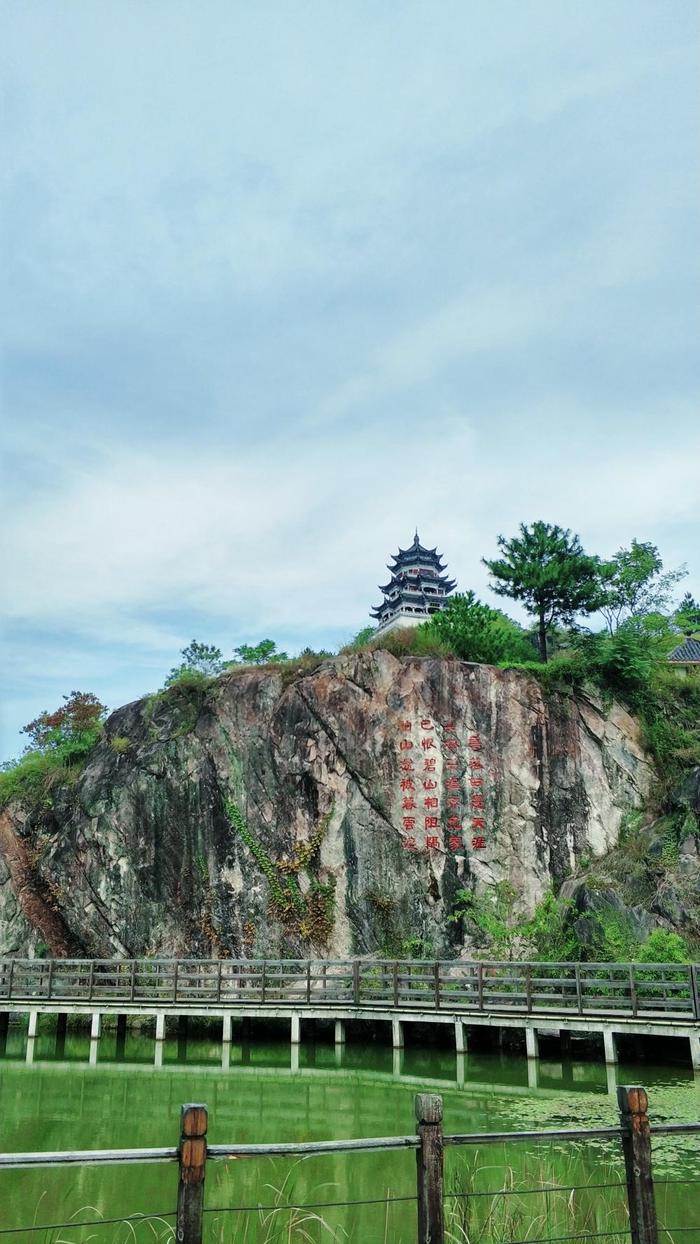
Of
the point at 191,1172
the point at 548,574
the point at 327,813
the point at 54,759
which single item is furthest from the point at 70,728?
the point at 191,1172

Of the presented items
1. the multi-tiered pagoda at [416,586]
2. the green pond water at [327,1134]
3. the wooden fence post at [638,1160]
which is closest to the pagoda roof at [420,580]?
the multi-tiered pagoda at [416,586]

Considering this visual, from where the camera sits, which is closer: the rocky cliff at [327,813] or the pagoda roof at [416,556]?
the rocky cliff at [327,813]

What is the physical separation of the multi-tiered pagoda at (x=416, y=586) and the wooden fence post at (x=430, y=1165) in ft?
148

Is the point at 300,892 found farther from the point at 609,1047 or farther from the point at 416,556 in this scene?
the point at 416,556

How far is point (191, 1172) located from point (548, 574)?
24.0 meters

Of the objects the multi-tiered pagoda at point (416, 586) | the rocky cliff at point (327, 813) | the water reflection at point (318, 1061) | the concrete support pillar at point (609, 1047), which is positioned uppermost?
the multi-tiered pagoda at point (416, 586)

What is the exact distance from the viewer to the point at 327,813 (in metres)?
25.0

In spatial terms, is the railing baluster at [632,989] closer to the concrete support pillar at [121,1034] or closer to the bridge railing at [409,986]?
the bridge railing at [409,986]

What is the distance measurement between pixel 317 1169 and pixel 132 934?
17.0m

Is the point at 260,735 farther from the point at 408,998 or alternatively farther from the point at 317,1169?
the point at 317,1169

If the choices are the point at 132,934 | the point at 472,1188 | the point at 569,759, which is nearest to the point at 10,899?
the point at 132,934

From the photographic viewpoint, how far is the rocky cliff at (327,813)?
78.1ft

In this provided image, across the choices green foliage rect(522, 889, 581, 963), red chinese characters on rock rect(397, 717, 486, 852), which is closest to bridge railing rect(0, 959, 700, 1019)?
green foliage rect(522, 889, 581, 963)

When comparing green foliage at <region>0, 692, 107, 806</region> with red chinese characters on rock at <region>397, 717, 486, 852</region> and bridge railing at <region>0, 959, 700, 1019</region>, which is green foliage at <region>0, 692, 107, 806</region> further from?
red chinese characters on rock at <region>397, 717, 486, 852</region>
